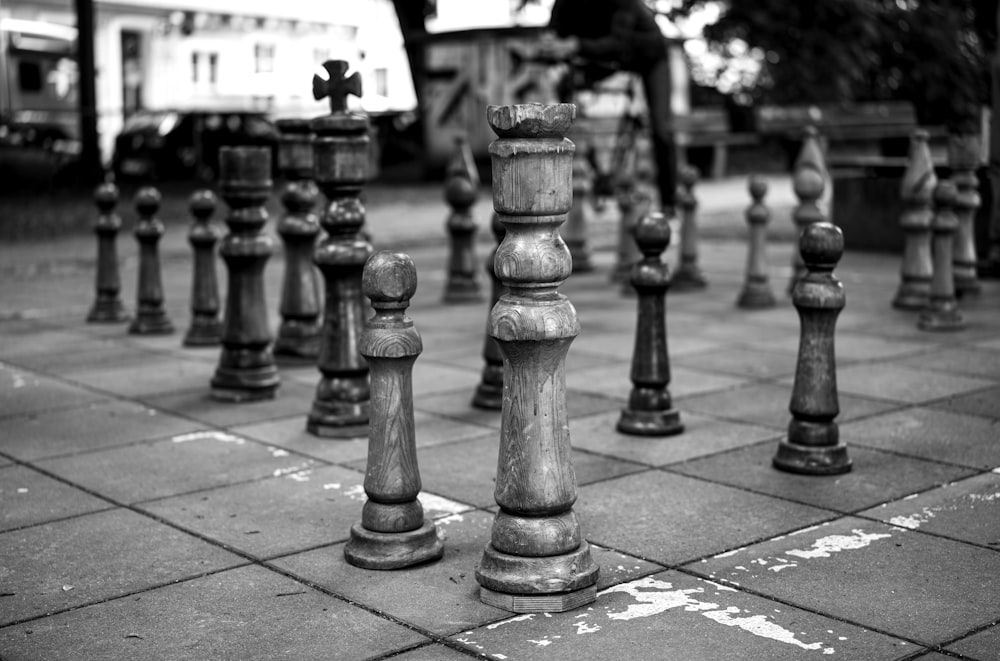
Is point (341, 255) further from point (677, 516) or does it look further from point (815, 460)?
point (815, 460)

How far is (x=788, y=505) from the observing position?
15.3ft

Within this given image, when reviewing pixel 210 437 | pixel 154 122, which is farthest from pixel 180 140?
pixel 210 437

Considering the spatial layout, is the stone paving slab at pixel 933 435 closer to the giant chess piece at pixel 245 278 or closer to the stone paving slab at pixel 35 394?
the giant chess piece at pixel 245 278

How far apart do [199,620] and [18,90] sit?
34.9 meters

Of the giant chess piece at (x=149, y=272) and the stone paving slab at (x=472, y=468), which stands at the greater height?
the giant chess piece at (x=149, y=272)

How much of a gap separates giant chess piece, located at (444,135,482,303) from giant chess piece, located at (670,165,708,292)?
1724mm

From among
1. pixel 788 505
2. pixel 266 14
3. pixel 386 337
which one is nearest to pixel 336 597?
pixel 386 337

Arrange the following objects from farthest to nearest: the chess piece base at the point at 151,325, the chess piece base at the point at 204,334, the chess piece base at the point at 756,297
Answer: the chess piece base at the point at 756,297 → the chess piece base at the point at 151,325 → the chess piece base at the point at 204,334

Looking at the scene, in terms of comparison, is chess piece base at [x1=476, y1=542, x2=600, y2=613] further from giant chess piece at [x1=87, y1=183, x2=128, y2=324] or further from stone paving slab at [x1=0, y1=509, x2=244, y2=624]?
giant chess piece at [x1=87, y1=183, x2=128, y2=324]

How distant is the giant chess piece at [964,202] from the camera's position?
915 centimetres

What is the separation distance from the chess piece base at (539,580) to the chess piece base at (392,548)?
347 mm

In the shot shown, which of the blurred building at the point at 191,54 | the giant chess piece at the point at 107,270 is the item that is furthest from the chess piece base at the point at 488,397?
the blurred building at the point at 191,54

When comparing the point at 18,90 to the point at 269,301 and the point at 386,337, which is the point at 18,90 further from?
the point at 386,337

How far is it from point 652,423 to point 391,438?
200cm
